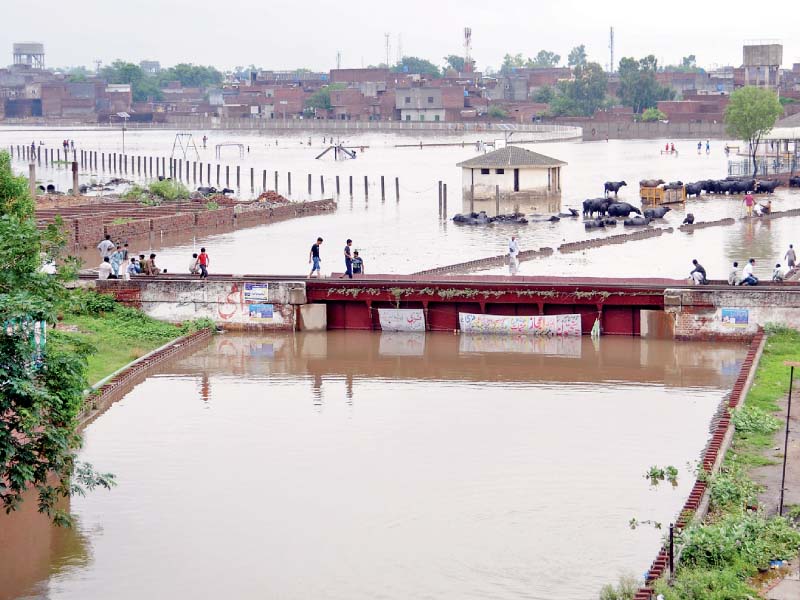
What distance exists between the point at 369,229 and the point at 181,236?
8.25m

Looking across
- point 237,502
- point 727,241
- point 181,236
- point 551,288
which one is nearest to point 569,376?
point 551,288

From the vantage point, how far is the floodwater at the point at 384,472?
1664 centimetres

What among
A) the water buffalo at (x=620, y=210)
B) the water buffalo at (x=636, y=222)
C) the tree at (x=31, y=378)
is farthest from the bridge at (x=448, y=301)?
the water buffalo at (x=620, y=210)

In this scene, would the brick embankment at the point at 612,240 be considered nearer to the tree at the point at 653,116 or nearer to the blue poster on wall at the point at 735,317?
the blue poster on wall at the point at 735,317

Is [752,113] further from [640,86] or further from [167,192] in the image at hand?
[640,86]

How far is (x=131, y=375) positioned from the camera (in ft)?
87.6

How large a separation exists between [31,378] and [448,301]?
52.6ft

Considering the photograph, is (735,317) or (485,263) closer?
(735,317)

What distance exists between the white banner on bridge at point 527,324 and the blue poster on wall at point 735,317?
305 centimetres

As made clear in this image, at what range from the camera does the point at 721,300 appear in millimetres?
29031

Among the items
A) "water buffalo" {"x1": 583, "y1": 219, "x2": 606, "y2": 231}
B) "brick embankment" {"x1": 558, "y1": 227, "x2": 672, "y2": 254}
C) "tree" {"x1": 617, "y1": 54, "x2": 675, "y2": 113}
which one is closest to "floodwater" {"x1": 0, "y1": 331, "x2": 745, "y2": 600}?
"brick embankment" {"x1": 558, "y1": 227, "x2": 672, "y2": 254}

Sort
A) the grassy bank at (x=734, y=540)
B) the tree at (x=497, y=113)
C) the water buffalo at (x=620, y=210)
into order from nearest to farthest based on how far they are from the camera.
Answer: the grassy bank at (x=734, y=540)
the water buffalo at (x=620, y=210)
the tree at (x=497, y=113)

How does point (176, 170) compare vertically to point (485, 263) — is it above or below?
above

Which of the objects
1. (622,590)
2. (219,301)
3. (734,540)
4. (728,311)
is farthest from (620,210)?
(622,590)
